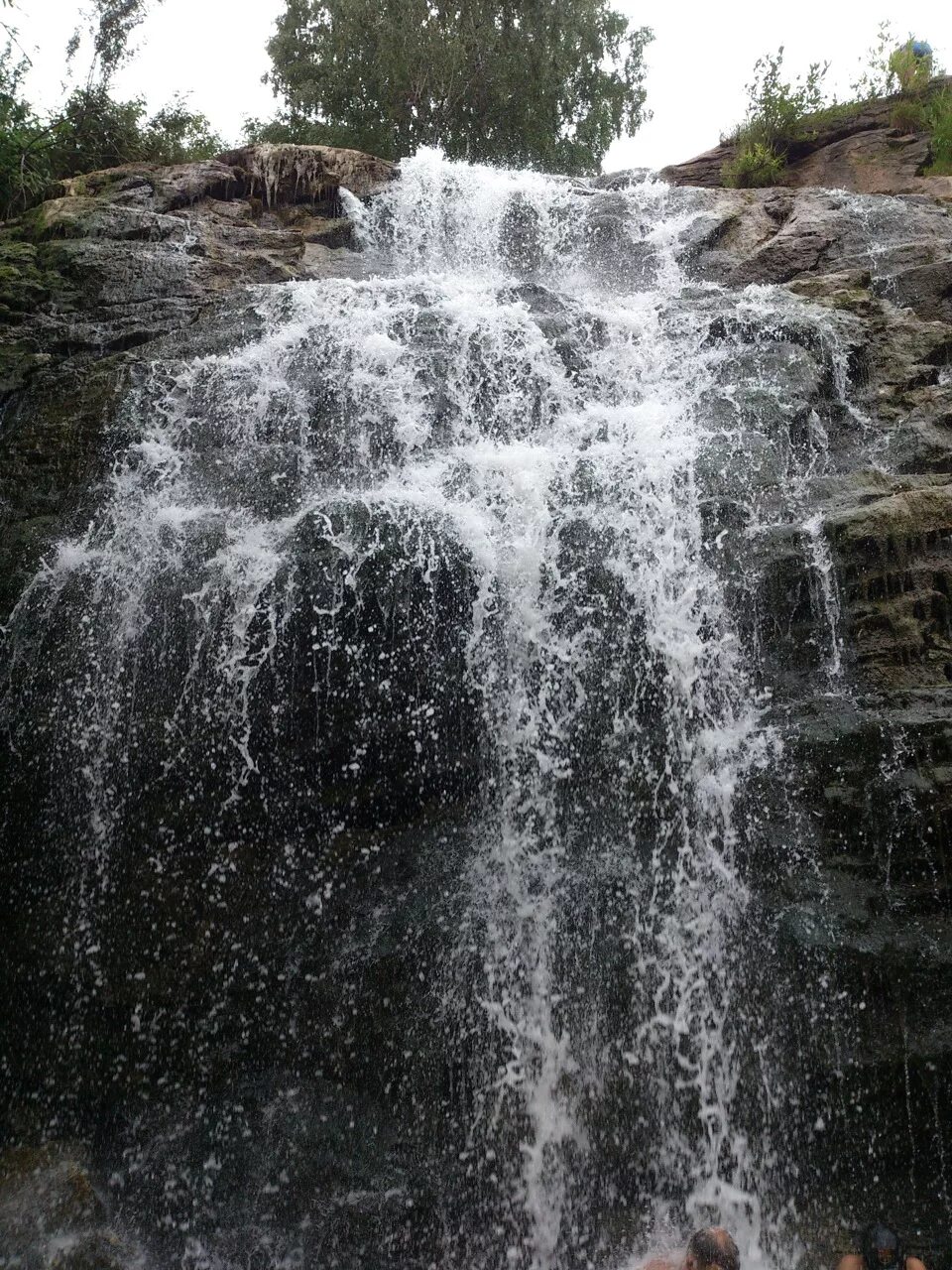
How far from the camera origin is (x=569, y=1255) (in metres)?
4.82

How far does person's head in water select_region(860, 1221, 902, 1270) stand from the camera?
4.41m

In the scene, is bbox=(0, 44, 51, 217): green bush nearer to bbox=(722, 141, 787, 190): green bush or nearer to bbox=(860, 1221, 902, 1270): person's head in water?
bbox=(722, 141, 787, 190): green bush

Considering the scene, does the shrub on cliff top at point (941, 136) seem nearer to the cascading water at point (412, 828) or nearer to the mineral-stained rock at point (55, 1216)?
the cascading water at point (412, 828)

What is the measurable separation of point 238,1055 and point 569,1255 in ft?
6.61

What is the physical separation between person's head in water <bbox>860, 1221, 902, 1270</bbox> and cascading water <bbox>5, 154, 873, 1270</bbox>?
43 cm

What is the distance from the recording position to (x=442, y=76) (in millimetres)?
16438

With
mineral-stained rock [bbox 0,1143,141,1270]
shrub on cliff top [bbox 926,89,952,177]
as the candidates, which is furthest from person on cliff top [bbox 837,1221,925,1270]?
shrub on cliff top [bbox 926,89,952,177]

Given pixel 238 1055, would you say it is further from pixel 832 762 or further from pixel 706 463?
pixel 706 463

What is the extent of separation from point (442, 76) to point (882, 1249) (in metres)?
17.2

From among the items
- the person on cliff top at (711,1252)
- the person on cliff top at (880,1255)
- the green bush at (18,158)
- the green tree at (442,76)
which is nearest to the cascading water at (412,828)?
the person on cliff top at (880,1255)

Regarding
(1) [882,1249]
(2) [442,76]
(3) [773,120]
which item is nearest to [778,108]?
(3) [773,120]

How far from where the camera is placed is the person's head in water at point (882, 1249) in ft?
14.5

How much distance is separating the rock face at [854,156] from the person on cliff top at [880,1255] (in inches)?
458

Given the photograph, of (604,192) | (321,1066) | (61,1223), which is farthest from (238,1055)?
(604,192)
